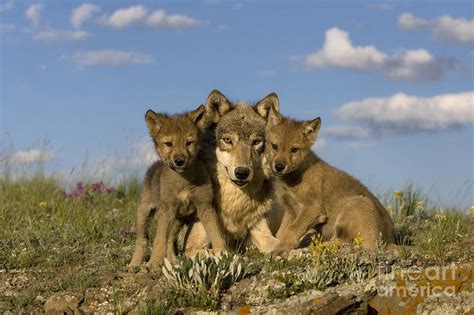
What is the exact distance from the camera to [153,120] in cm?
746

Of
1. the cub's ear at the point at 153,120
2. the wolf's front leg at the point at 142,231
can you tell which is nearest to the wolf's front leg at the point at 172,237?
the wolf's front leg at the point at 142,231

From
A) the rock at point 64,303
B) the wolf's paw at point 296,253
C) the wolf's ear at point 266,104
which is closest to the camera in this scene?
the rock at point 64,303

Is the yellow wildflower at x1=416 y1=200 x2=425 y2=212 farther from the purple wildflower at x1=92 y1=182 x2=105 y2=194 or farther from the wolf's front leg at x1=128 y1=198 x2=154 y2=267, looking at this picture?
the purple wildflower at x1=92 y1=182 x2=105 y2=194

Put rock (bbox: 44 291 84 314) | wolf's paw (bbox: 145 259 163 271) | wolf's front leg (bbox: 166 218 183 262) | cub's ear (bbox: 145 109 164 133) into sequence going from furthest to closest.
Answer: wolf's front leg (bbox: 166 218 183 262) → cub's ear (bbox: 145 109 164 133) → wolf's paw (bbox: 145 259 163 271) → rock (bbox: 44 291 84 314)

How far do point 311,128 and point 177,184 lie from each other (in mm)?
1617

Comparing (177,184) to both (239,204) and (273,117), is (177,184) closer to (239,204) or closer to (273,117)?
(239,204)

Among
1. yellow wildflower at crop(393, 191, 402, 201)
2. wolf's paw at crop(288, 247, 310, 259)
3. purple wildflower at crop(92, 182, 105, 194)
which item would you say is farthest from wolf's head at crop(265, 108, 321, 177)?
purple wildflower at crop(92, 182, 105, 194)

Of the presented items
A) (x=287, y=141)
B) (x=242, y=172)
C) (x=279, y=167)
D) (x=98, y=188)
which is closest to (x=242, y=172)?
(x=242, y=172)

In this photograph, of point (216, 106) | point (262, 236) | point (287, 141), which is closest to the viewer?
point (287, 141)

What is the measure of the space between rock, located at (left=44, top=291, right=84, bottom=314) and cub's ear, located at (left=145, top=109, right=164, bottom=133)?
6.65 feet

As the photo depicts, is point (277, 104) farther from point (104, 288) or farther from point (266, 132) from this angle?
point (104, 288)

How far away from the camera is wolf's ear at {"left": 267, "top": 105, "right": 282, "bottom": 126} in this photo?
761cm

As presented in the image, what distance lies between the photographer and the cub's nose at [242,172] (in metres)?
7.18

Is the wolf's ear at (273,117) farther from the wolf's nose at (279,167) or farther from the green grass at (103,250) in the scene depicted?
the green grass at (103,250)
